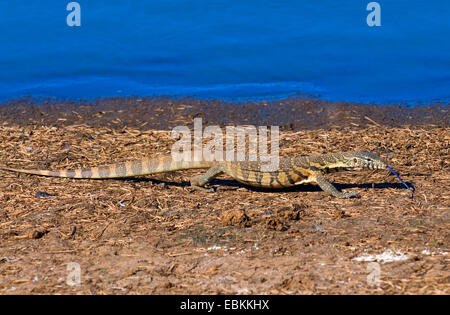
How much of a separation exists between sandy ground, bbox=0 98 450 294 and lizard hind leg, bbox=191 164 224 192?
0.21 metres

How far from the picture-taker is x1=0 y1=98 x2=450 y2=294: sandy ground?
525cm

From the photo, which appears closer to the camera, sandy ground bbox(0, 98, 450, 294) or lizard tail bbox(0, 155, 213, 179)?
sandy ground bbox(0, 98, 450, 294)

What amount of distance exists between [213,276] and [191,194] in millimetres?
2412

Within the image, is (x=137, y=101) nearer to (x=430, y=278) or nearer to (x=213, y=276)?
(x=213, y=276)

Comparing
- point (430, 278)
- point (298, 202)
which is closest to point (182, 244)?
point (298, 202)

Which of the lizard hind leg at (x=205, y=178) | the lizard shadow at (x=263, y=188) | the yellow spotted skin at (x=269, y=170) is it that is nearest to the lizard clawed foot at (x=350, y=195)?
→ the yellow spotted skin at (x=269, y=170)

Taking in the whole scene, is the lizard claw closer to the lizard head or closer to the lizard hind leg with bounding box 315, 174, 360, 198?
the lizard hind leg with bounding box 315, 174, 360, 198

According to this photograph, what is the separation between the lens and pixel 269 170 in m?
7.64

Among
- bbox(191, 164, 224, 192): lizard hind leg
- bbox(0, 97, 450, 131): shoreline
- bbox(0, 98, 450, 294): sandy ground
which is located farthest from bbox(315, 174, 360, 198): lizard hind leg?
bbox(0, 97, 450, 131): shoreline

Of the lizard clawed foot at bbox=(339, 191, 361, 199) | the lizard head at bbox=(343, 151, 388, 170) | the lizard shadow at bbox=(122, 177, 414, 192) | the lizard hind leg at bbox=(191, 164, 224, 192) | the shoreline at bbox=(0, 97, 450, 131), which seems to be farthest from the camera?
the shoreline at bbox=(0, 97, 450, 131)

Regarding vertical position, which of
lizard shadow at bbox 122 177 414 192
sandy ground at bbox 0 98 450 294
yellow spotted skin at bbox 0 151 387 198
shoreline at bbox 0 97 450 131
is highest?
shoreline at bbox 0 97 450 131

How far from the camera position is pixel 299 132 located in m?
10.1

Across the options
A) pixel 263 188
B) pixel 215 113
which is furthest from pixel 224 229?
pixel 215 113

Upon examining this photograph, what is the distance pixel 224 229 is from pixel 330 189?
68.3 inches
